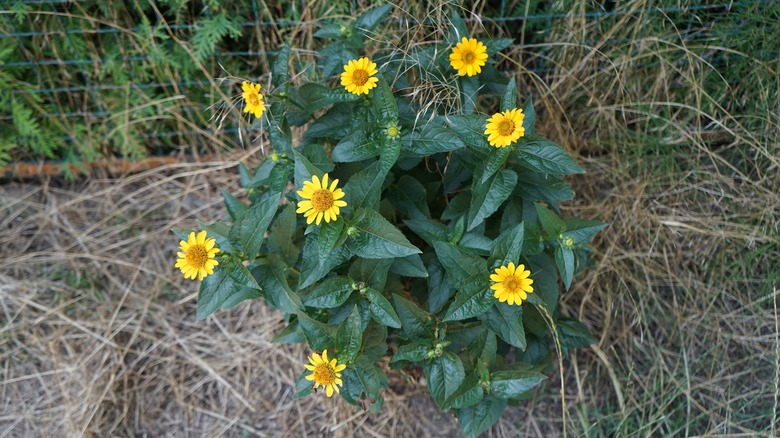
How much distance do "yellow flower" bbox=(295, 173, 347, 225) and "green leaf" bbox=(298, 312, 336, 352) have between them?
0.29 meters

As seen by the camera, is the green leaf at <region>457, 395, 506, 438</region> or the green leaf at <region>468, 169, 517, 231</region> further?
the green leaf at <region>457, 395, 506, 438</region>

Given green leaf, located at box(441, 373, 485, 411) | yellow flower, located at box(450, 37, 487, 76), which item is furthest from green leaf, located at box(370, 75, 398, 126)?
green leaf, located at box(441, 373, 485, 411)

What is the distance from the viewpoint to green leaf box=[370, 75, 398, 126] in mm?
1452

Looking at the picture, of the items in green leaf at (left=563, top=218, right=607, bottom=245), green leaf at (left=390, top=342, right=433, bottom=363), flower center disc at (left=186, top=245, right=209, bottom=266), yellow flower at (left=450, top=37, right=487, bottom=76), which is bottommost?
green leaf at (left=390, top=342, right=433, bottom=363)

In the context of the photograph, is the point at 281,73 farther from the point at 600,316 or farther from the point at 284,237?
the point at 600,316

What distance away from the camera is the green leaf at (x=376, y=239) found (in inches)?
53.4

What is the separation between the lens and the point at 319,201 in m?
1.31

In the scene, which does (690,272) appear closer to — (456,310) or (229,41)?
(456,310)

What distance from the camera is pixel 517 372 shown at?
5.16 feet

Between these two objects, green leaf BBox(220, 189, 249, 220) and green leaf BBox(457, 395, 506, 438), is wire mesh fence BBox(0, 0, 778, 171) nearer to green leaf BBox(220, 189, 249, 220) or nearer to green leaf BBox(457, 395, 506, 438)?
green leaf BBox(220, 189, 249, 220)

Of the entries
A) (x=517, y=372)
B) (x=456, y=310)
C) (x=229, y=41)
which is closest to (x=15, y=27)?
(x=229, y=41)

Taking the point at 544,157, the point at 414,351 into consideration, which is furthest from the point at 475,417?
the point at 544,157

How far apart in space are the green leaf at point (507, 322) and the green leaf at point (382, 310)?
0.25 metres

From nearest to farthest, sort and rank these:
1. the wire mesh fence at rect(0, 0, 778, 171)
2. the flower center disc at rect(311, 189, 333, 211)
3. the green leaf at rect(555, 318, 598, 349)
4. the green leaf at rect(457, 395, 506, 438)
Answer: the flower center disc at rect(311, 189, 333, 211), the green leaf at rect(457, 395, 506, 438), the green leaf at rect(555, 318, 598, 349), the wire mesh fence at rect(0, 0, 778, 171)
